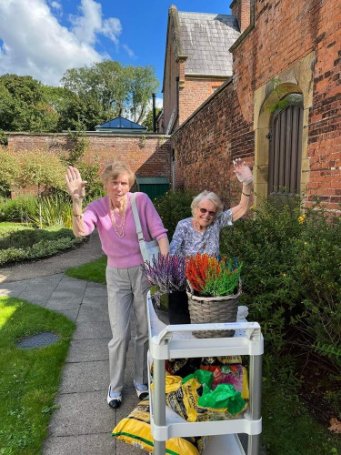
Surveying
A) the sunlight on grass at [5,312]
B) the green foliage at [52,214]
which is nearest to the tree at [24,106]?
the green foliage at [52,214]

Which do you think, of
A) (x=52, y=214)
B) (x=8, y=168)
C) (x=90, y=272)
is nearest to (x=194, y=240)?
(x=90, y=272)

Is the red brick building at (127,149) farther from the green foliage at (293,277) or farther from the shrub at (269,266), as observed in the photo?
the green foliage at (293,277)

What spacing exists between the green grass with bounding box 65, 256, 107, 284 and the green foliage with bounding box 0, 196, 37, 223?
7.60 metres

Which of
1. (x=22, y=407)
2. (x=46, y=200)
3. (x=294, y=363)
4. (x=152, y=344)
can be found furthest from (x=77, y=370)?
(x=46, y=200)

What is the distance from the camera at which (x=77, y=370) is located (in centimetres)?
351

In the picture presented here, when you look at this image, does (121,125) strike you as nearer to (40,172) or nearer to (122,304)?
(40,172)

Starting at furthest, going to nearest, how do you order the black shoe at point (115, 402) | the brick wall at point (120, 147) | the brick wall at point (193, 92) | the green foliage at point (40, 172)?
the brick wall at point (193, 92)
the brick wall at point (120, 147)
the green foliage at point (40, 172)
the black shoe at point (115, 402)

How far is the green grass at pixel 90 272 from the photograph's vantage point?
22.6 feet

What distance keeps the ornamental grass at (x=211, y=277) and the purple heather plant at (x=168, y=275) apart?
0.15 m

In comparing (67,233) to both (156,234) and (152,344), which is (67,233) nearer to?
(156,234)

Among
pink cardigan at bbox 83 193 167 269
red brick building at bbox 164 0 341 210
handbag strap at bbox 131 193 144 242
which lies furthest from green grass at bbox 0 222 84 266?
handbag strap at bbox 131 193 144 242

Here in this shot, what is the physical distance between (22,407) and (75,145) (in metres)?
16.9

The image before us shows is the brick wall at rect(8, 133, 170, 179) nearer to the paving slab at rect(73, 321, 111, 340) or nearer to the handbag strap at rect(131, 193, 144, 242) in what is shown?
the paving slab at rect(73, 321, 111, 340)

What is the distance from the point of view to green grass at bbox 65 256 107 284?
271 inches
